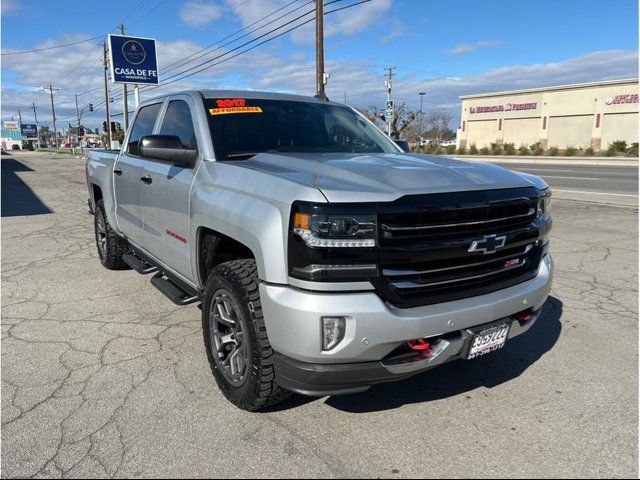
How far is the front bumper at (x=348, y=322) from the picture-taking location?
230cm

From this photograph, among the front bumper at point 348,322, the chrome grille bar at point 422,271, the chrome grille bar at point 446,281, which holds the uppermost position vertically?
the chrome grille bar at point 422,271

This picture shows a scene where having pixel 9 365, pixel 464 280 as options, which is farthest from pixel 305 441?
pixel 9 365

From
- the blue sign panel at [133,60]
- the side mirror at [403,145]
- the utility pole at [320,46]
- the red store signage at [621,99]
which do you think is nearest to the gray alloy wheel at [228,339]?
the side mirror at [403,145]

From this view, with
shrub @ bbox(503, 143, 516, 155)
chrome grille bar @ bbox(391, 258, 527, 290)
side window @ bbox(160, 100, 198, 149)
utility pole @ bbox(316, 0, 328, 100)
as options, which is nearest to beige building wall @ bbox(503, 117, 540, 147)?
shrub @ bbox(503, 143, 516, 155)

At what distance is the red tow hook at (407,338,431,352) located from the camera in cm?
250

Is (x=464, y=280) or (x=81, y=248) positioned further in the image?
(x=81, y=248)

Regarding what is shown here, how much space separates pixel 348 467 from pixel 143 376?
1637mm

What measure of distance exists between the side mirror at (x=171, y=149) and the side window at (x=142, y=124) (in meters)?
1.13

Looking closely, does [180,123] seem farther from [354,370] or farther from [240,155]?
[354,370]

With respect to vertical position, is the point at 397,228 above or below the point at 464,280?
above

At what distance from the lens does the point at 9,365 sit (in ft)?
11.5

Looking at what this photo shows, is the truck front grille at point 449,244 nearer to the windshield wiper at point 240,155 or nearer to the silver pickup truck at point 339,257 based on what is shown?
the silver pickup truck at point 339,257

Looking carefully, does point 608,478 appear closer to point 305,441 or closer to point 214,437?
point 305,441

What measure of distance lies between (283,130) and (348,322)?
2017 millimetres
